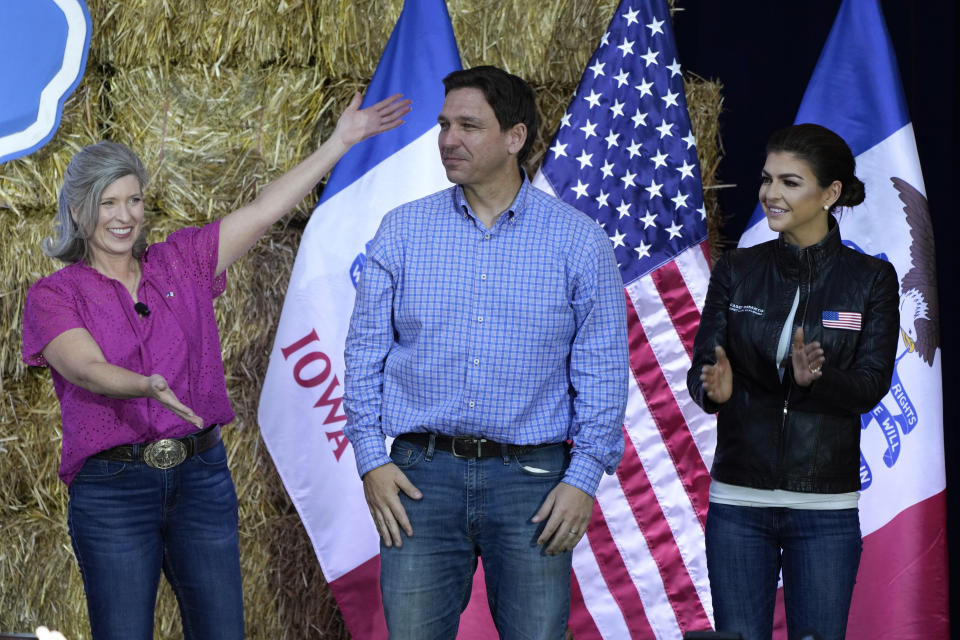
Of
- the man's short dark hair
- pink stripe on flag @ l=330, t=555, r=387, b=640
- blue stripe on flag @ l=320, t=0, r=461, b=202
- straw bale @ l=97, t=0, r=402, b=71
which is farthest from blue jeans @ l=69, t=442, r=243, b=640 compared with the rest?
straw bale @ l=97, t=0, r=402, b=71

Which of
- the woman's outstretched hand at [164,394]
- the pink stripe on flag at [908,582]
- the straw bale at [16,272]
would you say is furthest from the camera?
the straw bale at [16,272]

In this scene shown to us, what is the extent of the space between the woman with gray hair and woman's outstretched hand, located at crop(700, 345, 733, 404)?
3.71 feet

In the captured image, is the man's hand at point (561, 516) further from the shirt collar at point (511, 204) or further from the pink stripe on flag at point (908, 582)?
the pink stripe on flag at point (908, 582)

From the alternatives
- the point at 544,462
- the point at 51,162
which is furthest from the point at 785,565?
the point at 51,162

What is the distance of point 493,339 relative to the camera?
7.47ft

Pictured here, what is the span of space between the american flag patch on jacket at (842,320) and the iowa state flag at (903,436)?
0.95 meters

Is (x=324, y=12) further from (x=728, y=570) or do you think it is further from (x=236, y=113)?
(x=728, y=570)

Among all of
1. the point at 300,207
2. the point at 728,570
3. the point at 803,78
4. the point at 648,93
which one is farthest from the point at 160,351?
the point at 803,78

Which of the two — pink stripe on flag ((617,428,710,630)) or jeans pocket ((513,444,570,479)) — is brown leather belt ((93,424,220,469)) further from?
pink stripe on flag ((617,428,710,630))

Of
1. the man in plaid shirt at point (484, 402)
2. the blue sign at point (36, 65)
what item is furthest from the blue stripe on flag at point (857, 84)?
the blue sign at point (36, 65)

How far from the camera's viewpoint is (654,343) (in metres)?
3.48

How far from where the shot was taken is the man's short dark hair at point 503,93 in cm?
240

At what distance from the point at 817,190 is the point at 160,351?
1.57 metres

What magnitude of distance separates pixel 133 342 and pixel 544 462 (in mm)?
982
